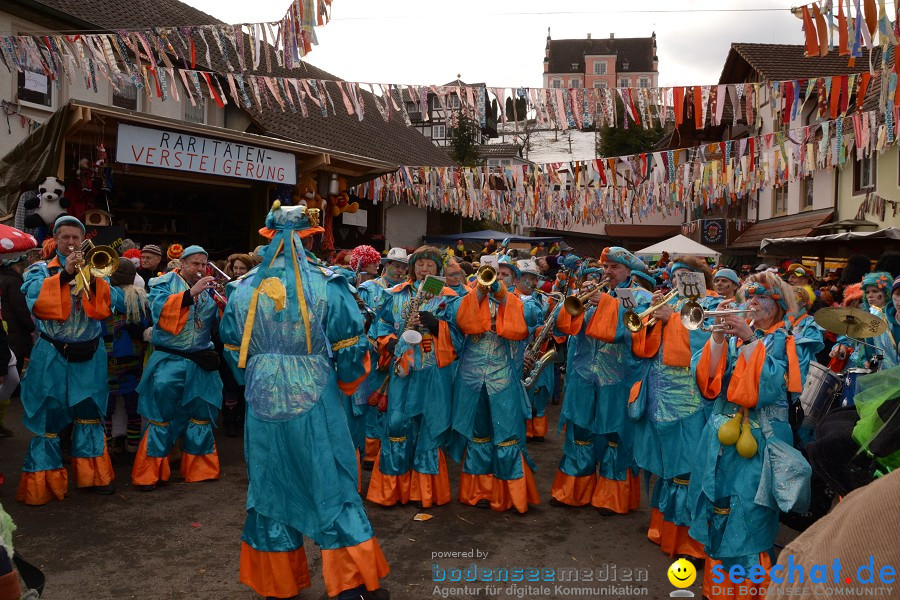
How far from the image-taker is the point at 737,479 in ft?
11.9

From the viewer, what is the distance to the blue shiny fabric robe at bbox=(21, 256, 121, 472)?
16.9ft

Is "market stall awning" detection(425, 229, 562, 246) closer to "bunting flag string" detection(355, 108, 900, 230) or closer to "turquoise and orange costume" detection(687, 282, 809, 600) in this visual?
"bunting flag string" detection(355, 108, 900, 230)

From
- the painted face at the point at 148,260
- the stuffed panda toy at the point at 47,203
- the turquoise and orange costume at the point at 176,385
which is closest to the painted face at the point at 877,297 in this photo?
the turquoise and orange costume at the point at 176,385

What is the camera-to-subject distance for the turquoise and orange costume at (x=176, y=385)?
553 cm

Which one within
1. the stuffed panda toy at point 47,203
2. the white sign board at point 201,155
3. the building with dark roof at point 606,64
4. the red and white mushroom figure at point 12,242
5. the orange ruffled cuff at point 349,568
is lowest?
the orange ruffled cuff at point 349,568

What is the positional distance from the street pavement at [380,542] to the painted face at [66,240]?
1.86m

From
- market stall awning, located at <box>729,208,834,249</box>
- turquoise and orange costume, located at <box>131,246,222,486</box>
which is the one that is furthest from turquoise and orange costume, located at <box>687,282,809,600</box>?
market stall awning, located at <box>729,208,834,249</box>

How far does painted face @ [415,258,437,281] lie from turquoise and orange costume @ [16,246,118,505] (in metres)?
2.34

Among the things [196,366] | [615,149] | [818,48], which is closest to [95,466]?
[196,366]

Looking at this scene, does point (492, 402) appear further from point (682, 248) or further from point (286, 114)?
point (682, 248)

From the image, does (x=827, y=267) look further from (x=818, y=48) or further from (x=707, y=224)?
(x=707, y=224)

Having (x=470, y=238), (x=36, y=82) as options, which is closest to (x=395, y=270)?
(x=36, y=82)

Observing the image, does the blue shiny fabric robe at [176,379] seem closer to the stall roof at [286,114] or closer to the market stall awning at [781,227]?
the stall roof at [286,114]

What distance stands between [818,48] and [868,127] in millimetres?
4992
